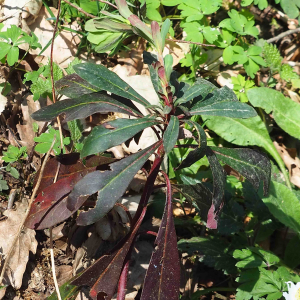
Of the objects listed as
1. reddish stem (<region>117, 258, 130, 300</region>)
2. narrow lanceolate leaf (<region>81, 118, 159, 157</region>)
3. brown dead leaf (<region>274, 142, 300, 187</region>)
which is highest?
narrow lanceolate leaf (<region>81, 118, 159, 157</region>)

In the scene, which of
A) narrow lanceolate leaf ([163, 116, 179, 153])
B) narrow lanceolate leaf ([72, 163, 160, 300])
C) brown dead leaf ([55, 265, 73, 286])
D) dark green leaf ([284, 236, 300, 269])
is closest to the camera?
narrow lanceolate leaf ([163, 116, 179, 153])

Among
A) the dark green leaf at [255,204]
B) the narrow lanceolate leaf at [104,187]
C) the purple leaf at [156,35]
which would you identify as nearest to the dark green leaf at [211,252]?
the dark green leaf at [255,204]

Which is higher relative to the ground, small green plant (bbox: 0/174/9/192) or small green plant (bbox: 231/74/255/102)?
small green plant (bbox: 0/174/9/192)

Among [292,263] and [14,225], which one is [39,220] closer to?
[14,225]

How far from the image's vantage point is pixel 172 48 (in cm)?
326

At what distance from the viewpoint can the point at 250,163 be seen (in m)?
1.72

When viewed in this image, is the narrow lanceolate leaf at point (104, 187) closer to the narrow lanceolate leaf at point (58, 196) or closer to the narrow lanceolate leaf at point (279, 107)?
the narrow lanceolate leaf at point (58, 196)

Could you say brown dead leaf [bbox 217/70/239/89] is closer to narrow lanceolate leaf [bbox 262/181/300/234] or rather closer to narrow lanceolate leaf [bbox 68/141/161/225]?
narrow lanceolate leaf [bbox 262/181/300/234]

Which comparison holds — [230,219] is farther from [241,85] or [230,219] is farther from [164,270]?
[241,85]

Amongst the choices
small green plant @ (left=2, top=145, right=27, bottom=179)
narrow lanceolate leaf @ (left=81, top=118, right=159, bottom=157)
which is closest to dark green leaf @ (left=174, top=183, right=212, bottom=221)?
narrow lanceolate leaf @ (left=81, top=118, right=159, bottom=157)

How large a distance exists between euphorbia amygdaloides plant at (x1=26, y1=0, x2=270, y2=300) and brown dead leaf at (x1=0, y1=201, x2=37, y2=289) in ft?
1.27

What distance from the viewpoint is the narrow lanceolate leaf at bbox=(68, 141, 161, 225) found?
146 cm

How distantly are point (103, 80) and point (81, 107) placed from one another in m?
0.17

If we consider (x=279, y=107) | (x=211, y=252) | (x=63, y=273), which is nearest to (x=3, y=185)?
(x=63, y=273)
